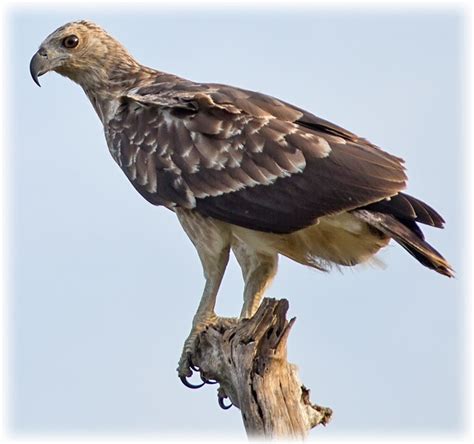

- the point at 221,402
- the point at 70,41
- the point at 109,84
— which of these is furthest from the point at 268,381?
the point at 70,41

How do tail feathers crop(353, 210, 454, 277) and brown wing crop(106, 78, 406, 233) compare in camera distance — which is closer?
tail feathers crop(353, 210, 454, 277)

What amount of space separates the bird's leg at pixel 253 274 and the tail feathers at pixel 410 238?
3.64 ft

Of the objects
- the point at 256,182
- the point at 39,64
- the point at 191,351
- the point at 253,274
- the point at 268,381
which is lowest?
the point at 268,381

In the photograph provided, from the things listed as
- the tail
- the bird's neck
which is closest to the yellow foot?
the tail

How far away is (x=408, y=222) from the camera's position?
8078 mm

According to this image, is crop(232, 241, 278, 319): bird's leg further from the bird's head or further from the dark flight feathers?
the bird's head

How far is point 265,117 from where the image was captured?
350 inches

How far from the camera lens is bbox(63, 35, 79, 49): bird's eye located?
10.2 meters

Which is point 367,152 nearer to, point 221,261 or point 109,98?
point 221,261

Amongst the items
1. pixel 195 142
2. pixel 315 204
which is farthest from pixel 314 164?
pixel 195 142

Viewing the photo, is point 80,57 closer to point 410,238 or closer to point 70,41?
point 70,41

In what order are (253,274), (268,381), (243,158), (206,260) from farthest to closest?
(253,274) < (206,260) < (243,158) < (268,381)

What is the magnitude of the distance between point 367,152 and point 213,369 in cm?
188

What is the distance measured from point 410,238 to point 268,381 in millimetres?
1430
